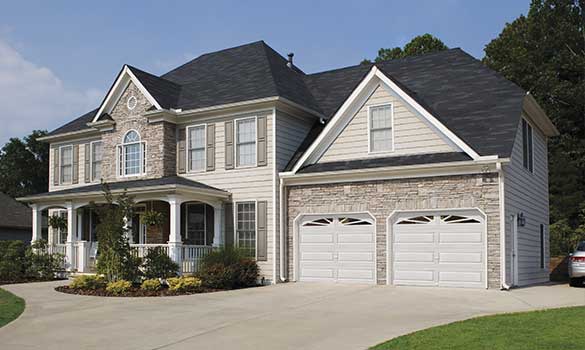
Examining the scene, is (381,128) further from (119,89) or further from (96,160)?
(96,160)

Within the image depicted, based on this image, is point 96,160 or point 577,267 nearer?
point 577,267

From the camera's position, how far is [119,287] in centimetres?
1791

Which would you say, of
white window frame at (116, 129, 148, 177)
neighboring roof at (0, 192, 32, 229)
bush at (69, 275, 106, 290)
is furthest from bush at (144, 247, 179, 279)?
neighboring roof at (0, 192, 32, 229)

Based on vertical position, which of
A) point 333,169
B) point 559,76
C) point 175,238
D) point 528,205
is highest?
point 559,76

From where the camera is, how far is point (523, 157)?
20.2m

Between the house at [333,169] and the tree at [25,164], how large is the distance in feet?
125

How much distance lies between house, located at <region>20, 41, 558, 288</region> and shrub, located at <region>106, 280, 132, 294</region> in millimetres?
2352

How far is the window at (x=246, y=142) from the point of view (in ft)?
71.2

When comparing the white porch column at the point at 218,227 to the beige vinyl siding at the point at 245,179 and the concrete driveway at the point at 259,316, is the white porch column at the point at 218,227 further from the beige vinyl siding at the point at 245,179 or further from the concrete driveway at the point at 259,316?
the concrete driveway at the point at 259,316

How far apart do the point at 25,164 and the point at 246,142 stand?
152 feet

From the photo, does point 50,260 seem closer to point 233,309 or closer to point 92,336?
point 233,309

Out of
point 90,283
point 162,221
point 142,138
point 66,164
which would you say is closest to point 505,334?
point 90,283

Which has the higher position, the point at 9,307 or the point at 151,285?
the point at 151,285

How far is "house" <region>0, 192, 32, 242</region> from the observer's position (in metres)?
36.0
